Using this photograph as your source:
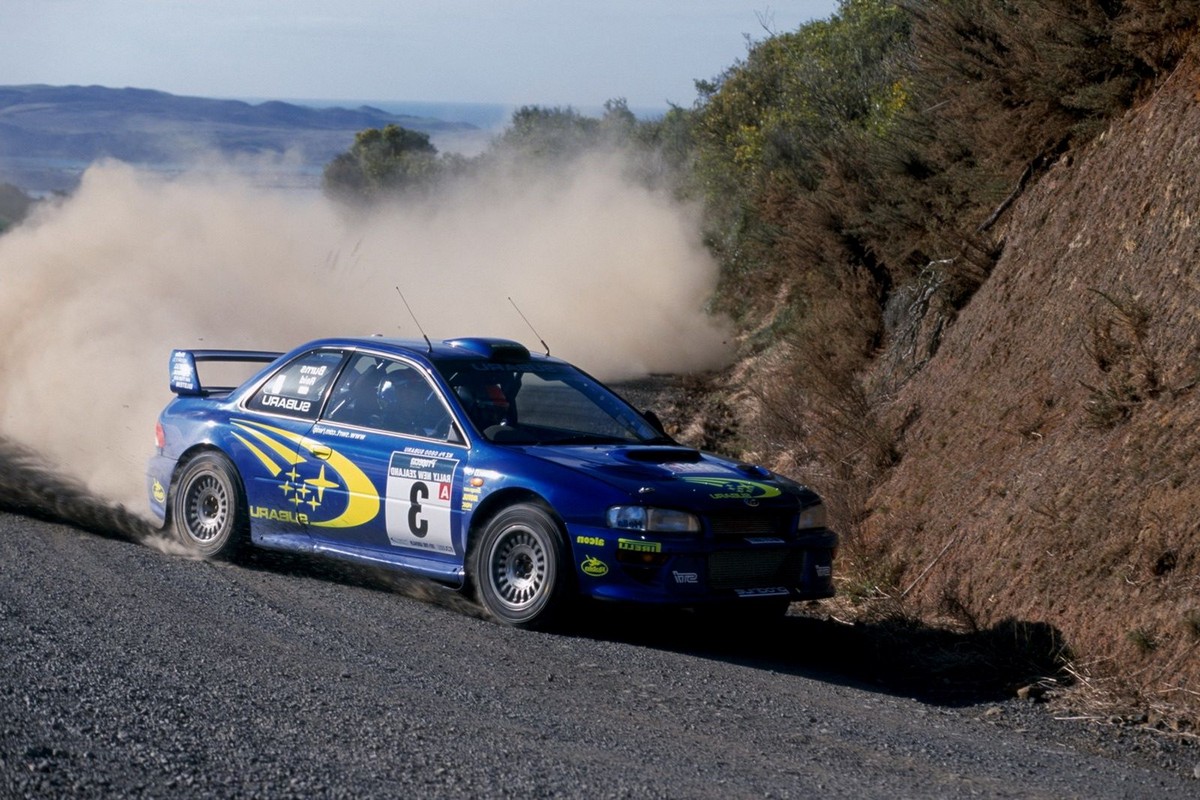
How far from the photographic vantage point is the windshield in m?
8.30

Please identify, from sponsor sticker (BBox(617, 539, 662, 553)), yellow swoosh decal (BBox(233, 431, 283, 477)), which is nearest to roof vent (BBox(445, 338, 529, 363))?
yellow swoosh decal (BBox(233, 431, 283, 477))

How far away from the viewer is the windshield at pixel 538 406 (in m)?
8.30

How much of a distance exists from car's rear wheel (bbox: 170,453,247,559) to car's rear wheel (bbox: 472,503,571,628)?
208cm

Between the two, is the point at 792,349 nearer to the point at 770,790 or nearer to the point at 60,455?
the point at 60,455

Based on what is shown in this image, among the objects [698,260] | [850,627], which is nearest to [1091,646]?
[850,627]

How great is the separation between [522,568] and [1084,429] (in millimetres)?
3606

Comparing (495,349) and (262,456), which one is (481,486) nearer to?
(495,349)

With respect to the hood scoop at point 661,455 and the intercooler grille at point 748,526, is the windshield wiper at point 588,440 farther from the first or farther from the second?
the intercooler grille at point 748,526

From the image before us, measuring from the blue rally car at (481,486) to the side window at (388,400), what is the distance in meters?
0.01

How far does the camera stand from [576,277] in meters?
25.2

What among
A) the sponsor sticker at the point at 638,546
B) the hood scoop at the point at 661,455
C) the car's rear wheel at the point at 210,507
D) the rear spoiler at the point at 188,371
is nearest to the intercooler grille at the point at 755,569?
the sponsor sticker at the point at 638,546

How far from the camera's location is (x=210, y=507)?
930cm

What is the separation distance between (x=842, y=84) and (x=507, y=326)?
7.54 meters

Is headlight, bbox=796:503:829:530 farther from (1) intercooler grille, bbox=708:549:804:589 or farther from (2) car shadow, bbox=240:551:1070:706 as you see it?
(2) car shadow, bbox=240:551:1070:706
